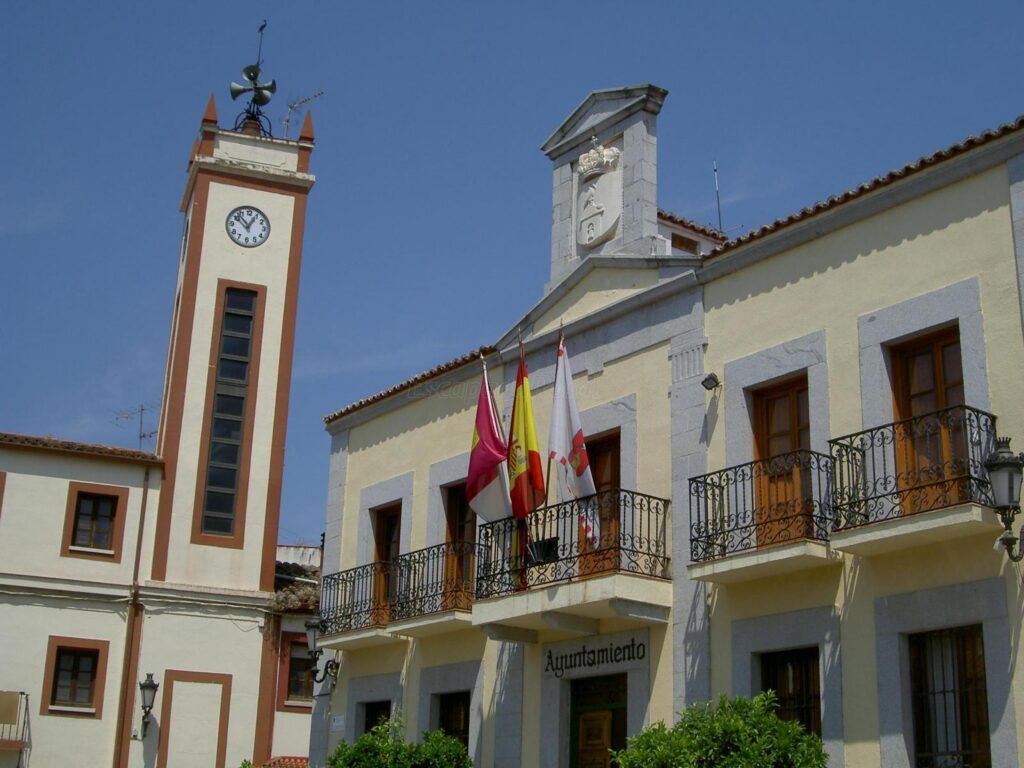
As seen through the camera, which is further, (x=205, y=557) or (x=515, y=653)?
(x=205, y=557)

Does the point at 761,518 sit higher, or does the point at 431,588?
the point at 761,518

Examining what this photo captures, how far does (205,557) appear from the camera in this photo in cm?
2692

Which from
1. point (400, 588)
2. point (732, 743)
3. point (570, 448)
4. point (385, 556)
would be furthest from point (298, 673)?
point (732, 743)

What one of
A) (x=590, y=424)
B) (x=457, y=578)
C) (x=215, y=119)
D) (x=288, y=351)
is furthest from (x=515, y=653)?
(x=215, y=119)

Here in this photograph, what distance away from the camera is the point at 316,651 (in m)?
17.2

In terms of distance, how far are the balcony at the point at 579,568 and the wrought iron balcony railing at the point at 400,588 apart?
110cm

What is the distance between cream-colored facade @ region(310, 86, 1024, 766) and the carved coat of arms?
3 centimetres

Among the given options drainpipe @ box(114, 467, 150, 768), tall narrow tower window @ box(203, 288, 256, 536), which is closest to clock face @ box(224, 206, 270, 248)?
tall narrow tower window @ box(203, 288, 256, 536)

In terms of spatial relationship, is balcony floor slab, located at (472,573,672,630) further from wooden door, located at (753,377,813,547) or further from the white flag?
wooden door, located at (753,377,813,547)

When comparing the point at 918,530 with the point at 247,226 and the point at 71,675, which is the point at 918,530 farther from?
the point at 247,226

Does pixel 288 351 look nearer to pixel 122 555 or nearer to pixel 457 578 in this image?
pixel 122 555

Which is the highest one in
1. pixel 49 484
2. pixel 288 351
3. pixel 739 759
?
pixel 288 351

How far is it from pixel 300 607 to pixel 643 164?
15.1 m

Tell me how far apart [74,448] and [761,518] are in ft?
55.6
